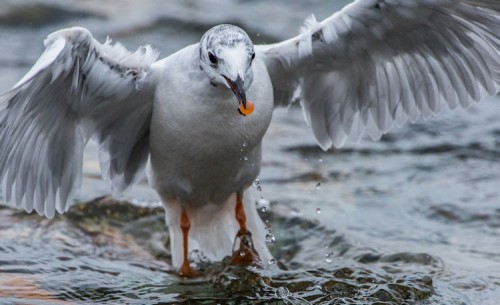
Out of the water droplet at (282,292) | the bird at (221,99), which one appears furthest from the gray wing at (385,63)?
the water droplet at (282,292)

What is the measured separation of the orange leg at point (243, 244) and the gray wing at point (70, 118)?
756 mm

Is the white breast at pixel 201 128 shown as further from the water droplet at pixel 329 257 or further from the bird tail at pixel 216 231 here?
the water droplet at pixel 329 257

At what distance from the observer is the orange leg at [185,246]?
23.8ft

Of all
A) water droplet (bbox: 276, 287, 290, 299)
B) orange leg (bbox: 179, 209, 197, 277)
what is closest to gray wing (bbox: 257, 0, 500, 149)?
orange leg (bbox: 179, 209, 197, 277)

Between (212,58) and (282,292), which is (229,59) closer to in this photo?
(212,58)

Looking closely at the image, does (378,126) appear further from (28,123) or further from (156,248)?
(28,123)

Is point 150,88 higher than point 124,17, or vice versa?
point 124,17

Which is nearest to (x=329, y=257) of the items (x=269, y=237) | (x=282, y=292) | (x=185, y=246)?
(x=269, y=237)

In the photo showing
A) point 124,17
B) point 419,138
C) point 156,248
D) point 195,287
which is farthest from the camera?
point 124,17

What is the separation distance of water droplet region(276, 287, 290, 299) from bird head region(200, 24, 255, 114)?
1215mm

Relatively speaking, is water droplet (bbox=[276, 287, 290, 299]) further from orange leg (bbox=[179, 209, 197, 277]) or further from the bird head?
the bird head

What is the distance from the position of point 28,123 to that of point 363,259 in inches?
100

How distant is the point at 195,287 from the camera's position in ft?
22.1

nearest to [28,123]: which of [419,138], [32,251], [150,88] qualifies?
[150,88]
